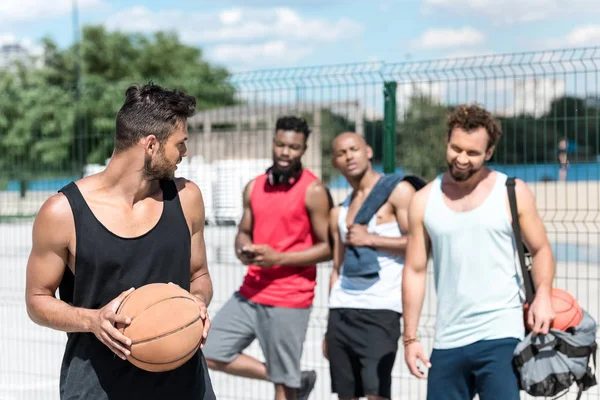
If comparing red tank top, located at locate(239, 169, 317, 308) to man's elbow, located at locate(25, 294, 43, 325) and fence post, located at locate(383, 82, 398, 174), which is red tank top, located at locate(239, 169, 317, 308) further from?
man's elbow, located at locate(25, 294, 43, 325)

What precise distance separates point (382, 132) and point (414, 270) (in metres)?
2.76

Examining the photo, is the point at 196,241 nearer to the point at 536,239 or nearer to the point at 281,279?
the point at 536,239

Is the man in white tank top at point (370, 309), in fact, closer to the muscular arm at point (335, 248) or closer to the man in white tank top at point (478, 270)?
the muscular arm at point (335, 248)

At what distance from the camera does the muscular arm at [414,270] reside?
4762mm

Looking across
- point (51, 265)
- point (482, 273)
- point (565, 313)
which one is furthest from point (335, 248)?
point (51, 265)

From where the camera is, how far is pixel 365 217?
5754 millimetres

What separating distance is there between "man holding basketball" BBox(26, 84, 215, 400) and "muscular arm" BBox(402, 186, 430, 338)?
147 centimetres

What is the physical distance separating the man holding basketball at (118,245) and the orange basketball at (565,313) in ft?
6.19

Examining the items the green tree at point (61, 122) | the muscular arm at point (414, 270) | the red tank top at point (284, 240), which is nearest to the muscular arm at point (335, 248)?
the red tank top at point (284, 240)

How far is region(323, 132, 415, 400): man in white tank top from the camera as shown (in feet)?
18.4

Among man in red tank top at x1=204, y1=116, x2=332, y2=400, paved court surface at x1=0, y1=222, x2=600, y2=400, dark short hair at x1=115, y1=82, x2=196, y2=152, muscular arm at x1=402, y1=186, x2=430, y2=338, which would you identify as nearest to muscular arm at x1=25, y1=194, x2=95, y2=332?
dark short hair at x1=115, y1=82, x2=196, y2=152

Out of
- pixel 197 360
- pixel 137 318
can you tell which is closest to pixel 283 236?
pixel 197 360

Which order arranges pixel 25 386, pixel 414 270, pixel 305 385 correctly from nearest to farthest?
1. pixel 414 270
2. pixel 305 385
3. pixel 25 386

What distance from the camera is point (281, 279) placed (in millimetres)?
→ 6250
